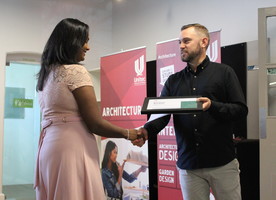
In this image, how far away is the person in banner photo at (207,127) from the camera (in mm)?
2104

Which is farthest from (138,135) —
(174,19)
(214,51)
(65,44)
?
(174,19)

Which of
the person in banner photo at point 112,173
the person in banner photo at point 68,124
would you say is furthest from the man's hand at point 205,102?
the person in banner photo at point 112,173

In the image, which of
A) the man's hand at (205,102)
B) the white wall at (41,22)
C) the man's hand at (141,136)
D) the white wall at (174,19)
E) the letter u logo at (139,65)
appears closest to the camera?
the man's hand at (205,102)

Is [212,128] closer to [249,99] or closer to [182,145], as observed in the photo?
[182,145]

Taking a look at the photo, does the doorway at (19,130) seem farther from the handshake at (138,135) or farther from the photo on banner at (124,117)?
the handshake at (138,135)

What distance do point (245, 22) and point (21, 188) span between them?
4.01 m

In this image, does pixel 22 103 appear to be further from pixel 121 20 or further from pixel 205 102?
pixel 205 102

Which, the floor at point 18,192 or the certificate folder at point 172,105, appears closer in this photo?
the certificate folder at point 172,105

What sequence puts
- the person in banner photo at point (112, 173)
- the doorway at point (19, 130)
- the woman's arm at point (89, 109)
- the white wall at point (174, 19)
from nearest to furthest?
the woman's arm at point (89, 109) → the white wall at point (174, 19) → the person in banner photo at point (112, 173) → the doorway at point (19, 130)

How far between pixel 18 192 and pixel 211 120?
173 inches

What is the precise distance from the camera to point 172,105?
2139mm

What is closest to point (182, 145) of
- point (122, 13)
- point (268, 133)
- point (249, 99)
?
point (268, 133)

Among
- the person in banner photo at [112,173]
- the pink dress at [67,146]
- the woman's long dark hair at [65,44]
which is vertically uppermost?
the woman's long dark hair at [65,44]

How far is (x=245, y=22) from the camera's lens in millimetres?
4188
